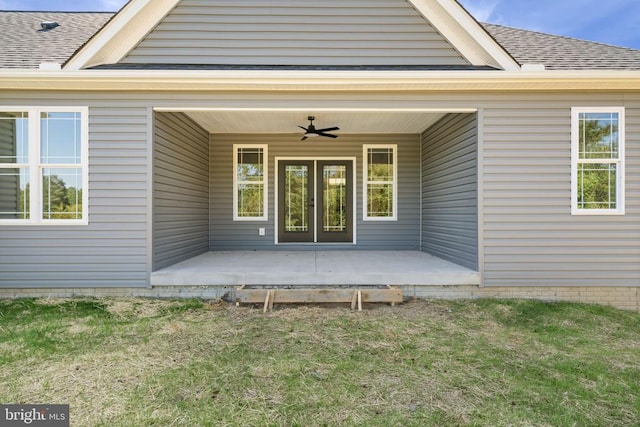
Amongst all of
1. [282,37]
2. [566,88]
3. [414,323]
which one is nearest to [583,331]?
[414,323]

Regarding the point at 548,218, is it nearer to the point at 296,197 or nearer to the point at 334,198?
the point at 334,198

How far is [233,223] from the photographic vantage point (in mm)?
7555

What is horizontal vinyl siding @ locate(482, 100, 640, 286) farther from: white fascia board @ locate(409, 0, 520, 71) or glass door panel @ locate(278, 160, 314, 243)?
glass door panel @ locate(278, 160, 314, 243)

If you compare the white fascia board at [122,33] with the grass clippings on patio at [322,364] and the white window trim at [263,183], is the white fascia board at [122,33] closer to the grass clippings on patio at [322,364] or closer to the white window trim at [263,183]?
the white window trim at [263,183]

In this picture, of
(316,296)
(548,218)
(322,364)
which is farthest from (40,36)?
(548,218)

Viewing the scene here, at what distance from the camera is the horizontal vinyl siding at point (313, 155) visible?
297 inches

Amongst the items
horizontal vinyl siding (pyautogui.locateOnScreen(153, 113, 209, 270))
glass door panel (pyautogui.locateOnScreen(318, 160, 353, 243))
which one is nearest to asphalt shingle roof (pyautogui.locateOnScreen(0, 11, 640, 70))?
horizontal vinyl siding (pyautogui.locateOnScreen(153, 113, 209, 270))

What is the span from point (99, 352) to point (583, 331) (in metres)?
5.05

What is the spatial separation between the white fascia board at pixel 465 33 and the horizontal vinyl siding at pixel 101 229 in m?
4.41

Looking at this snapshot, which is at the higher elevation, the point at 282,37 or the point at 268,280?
the point at 282,37

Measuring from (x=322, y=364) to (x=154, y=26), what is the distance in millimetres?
5163

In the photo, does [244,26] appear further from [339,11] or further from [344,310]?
[344,310]

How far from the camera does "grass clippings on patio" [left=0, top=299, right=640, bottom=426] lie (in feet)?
7.55

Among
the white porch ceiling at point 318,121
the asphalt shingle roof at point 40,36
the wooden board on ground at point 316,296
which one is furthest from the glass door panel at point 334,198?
the asphalt shingle roof at point 40,36
